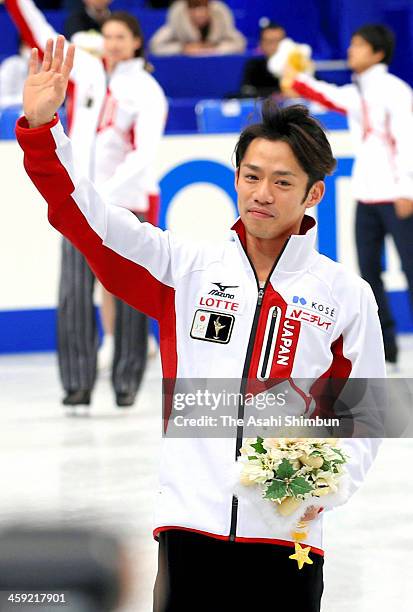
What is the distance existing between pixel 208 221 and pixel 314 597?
647 centimetres

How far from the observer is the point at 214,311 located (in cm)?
260

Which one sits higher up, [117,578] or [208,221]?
[208,221]

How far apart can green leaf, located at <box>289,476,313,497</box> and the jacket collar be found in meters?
0.47

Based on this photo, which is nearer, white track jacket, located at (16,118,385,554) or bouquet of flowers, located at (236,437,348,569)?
bouquet of flowers, located at (236,437,348,569)

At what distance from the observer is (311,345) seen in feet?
8.54

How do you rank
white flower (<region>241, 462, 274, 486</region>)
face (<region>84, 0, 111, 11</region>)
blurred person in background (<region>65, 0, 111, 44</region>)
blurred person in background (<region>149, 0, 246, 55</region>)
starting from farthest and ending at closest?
blurred person in background (<region>149, 0, 246, 55</region>) < face (<region>84, 0, 111, 11</region>) < blurred person in background (<region>65, 0, 111, 44</region>) < white flower (<region>241, 462, 274, 486</region>)

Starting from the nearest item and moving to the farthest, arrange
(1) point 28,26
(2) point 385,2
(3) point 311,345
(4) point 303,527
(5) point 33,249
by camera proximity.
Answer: (4) point 303,527 → (3) point 311,345 → (1) point 28,26 → (5) point 33,249 → (2) point 385,2

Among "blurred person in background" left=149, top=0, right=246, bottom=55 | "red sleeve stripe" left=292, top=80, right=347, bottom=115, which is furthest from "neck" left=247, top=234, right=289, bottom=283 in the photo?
"blurred person in background" left=149, top=0, right=246, bottom=55

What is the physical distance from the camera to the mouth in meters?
2.61

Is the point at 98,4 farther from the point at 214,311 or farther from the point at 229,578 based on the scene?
the point at 229,578

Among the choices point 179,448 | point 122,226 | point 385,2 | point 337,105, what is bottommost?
point 179,448

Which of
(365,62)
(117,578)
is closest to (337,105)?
(365,62)

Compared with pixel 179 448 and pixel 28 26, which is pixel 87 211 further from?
pixel 28 26

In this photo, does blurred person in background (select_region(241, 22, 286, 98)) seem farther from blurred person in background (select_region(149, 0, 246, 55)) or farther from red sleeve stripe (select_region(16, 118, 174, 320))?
red sleeve stripe (select_region(16, 118, 174, 320))
